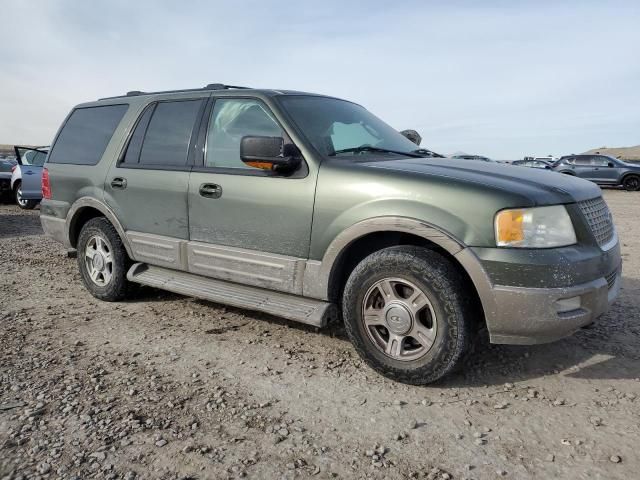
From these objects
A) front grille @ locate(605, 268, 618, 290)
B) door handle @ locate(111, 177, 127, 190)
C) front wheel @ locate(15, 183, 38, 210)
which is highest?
door handle @ locate(111, 177, 127, 190)

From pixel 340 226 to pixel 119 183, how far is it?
2.33 meters

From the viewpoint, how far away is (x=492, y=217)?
2736mm

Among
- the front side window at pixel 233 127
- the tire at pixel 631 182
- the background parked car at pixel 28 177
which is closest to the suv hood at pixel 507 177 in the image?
the front side window at pixel 233 127

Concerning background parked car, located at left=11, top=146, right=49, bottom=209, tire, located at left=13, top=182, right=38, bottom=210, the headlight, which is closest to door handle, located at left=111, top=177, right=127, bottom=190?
the headlight

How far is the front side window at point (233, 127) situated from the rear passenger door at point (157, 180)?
0.67ft

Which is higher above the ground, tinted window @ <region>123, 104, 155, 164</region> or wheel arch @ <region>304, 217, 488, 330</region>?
tinted window @ <region>123, 104, 155, 164</region>

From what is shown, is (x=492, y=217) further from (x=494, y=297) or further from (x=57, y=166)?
(x=57, y=166)

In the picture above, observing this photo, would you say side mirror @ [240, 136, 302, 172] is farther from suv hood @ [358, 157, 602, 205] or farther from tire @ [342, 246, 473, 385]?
tire @ [342, 246, 473, 385]

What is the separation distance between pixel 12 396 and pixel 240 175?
1.97m

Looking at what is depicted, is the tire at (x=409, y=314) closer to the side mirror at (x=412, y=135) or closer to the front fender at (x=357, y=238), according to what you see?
the front fender at (x=357, y=238)

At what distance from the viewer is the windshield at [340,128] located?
3.59 meters

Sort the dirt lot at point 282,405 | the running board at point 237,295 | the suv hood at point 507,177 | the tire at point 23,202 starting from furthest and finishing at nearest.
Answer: the tire at point 23,202, the running board at point 237,295, the suv hood at point 507,177, the dirt lot at point 282,405

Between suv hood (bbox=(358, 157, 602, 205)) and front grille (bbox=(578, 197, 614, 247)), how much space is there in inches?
2.0

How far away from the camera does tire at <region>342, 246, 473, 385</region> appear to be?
2.86m
